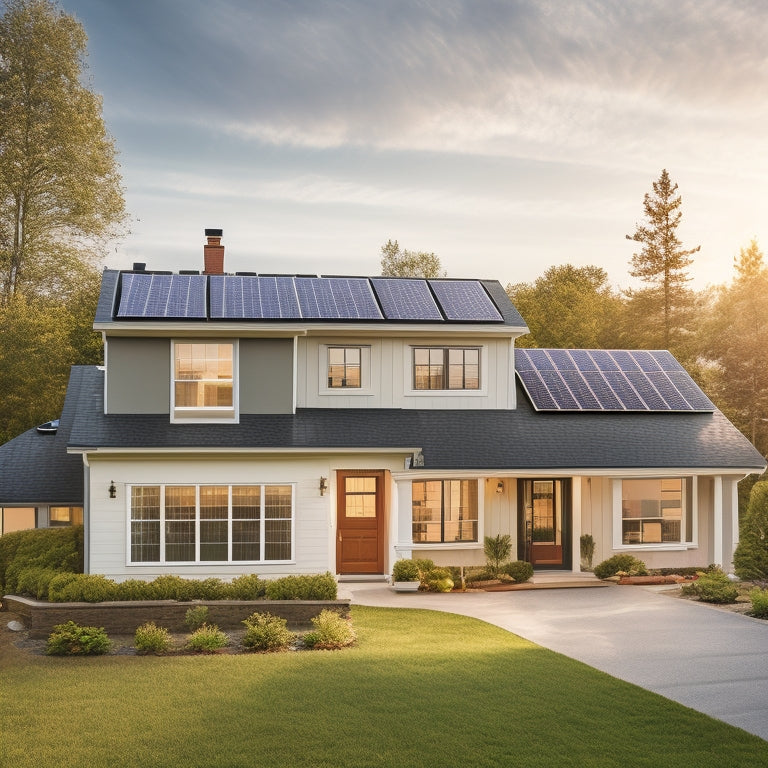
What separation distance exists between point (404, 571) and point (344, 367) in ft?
17.2

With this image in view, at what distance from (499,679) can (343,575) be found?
29.8ft

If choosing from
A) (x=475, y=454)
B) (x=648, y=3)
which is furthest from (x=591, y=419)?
(x=648, y=3)

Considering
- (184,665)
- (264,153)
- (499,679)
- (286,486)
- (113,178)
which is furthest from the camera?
(113,178)

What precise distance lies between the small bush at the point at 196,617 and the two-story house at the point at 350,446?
3646 millimetres

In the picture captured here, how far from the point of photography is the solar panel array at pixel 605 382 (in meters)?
22.2

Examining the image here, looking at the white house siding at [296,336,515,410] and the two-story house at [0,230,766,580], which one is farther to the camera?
the white house siding at [296,336,515,410]

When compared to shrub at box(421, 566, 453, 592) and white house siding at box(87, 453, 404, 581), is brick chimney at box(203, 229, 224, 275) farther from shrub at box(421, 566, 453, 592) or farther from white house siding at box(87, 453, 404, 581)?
shrub at box(421, 566, 453, 592)

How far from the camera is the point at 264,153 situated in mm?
32594

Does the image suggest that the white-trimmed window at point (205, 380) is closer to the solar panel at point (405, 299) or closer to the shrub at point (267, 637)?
the solar panel at point (405, 299)

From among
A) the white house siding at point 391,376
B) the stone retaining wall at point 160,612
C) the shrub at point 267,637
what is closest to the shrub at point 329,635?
the shrub at point 267,637

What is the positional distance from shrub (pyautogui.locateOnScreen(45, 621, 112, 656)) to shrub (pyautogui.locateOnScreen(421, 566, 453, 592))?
7441 mm

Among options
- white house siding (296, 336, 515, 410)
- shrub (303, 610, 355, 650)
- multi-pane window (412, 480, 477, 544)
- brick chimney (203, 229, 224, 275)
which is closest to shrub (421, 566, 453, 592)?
multi-pane window (412, 480, 477, 544)

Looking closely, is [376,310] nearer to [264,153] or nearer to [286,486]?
[286,486]

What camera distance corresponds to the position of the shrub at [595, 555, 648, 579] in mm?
19594
